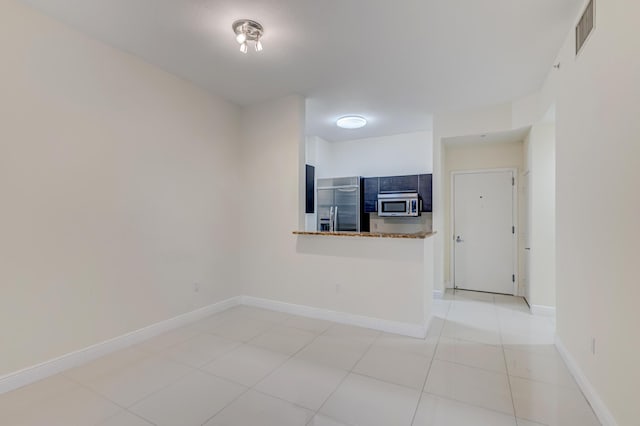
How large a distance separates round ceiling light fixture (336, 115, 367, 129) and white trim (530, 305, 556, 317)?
3.65 meters

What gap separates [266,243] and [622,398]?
3574mm

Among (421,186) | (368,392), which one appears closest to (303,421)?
(368,392)

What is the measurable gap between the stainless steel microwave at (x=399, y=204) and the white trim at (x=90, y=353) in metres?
3.34

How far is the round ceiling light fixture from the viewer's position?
471 cm

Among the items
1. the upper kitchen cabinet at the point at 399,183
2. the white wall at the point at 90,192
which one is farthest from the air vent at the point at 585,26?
the white wall at the point at 90,192

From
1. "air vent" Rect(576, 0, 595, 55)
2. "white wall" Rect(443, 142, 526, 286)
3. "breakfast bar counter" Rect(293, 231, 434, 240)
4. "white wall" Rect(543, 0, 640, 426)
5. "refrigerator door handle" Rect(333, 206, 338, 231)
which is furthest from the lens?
"refrigerator door handle" Rect(333, 206, 338, 231)

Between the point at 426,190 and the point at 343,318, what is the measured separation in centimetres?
279

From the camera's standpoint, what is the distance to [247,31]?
99.1 inches

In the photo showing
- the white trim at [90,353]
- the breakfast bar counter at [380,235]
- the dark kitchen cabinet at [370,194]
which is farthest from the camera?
the dark kitchen cabinet at [370,194]

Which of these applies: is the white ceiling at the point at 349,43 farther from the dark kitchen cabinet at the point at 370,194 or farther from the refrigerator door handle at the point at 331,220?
the refrigerator door handle at the point at 331,220

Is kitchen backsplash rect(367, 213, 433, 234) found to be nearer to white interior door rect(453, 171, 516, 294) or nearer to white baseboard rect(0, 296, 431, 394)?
white interior door rect(453, 171, 516, 294)

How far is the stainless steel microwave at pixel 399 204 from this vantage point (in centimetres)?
505

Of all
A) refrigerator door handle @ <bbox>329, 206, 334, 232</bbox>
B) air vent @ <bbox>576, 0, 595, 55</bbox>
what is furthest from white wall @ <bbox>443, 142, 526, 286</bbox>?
air vent @ <bbox>576, 0, 595, 55</bbox>

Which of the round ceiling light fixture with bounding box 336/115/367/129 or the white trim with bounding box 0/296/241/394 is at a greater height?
the round ceiling light fixture with bounding box 336/115/367/129
